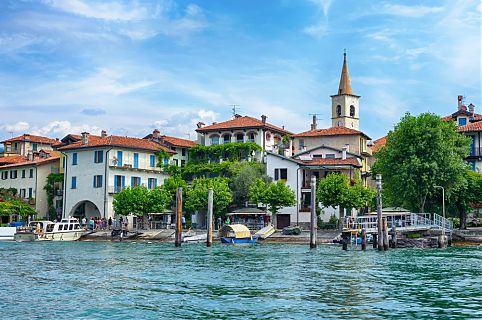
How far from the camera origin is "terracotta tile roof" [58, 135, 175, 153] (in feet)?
235

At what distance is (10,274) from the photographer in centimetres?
2969

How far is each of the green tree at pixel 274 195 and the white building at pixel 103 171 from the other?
15.4m

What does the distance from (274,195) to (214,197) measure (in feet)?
20.6

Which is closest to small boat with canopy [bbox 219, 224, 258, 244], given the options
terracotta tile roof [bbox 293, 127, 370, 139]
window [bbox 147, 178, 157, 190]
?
window [bbox 147, 178, 157, 190]

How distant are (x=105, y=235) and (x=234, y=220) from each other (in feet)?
42.5

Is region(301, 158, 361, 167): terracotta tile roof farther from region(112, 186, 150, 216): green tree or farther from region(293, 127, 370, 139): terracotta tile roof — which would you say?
region(112, 186, 150, 216): green tree

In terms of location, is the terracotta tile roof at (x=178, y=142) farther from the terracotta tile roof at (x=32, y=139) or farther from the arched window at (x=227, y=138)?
the terracotta tile roof at (x=32, y=139)

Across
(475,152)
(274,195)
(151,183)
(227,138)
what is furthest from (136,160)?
(475,152)

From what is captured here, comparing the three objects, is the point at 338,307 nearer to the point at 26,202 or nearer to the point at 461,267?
the point at 461,267

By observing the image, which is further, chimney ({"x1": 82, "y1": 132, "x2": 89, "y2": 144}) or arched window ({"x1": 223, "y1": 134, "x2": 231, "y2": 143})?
arched window ({"x1": 223, "y1": 134, "x2": 231, "y2": 143})

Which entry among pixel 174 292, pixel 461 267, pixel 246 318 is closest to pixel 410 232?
pixel 461 267

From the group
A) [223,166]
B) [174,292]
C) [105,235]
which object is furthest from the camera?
[223,166]

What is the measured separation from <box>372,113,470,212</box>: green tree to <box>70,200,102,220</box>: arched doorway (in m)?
34.7

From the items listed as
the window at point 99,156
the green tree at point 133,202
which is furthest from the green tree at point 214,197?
the window at point 99,156
